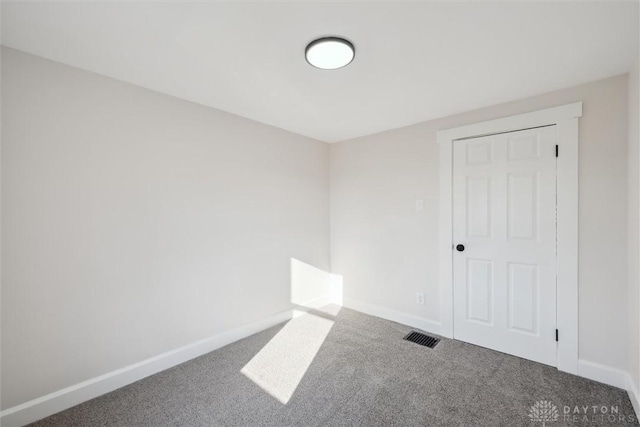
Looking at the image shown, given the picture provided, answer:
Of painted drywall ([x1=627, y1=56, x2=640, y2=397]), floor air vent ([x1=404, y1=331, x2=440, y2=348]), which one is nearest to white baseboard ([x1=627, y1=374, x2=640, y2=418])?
painted drywall ([x1=627, y1=56, x2=640, y2=397])

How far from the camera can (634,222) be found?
1799 millimetres

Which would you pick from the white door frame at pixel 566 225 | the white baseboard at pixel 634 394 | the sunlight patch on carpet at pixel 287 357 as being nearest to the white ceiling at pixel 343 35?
the white door frame at pixel 566 225

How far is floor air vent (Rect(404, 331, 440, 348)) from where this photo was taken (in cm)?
266

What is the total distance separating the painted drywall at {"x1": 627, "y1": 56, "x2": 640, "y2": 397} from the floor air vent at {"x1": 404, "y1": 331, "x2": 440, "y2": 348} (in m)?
1.31

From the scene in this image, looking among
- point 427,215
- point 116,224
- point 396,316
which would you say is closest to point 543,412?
point 396,316

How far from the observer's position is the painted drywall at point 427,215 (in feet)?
6.54

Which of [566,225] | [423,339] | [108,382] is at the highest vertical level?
[566,225]

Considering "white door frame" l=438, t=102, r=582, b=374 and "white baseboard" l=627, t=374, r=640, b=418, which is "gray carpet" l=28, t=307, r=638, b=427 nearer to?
"white baseboard" l=627, t=374, r=640, b=418

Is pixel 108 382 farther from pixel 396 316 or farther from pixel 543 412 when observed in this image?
pixel 543 412

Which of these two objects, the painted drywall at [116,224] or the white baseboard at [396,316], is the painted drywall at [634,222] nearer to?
the white baseboard at [396,316]

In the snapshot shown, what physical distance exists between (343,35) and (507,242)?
219 centimetres

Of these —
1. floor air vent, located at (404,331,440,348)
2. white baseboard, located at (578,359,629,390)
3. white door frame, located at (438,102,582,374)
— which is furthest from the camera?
floor air vent, located at (404,331,440,348)

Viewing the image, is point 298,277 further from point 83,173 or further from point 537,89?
point 537,89

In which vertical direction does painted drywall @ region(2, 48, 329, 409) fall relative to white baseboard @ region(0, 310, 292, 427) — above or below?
above
